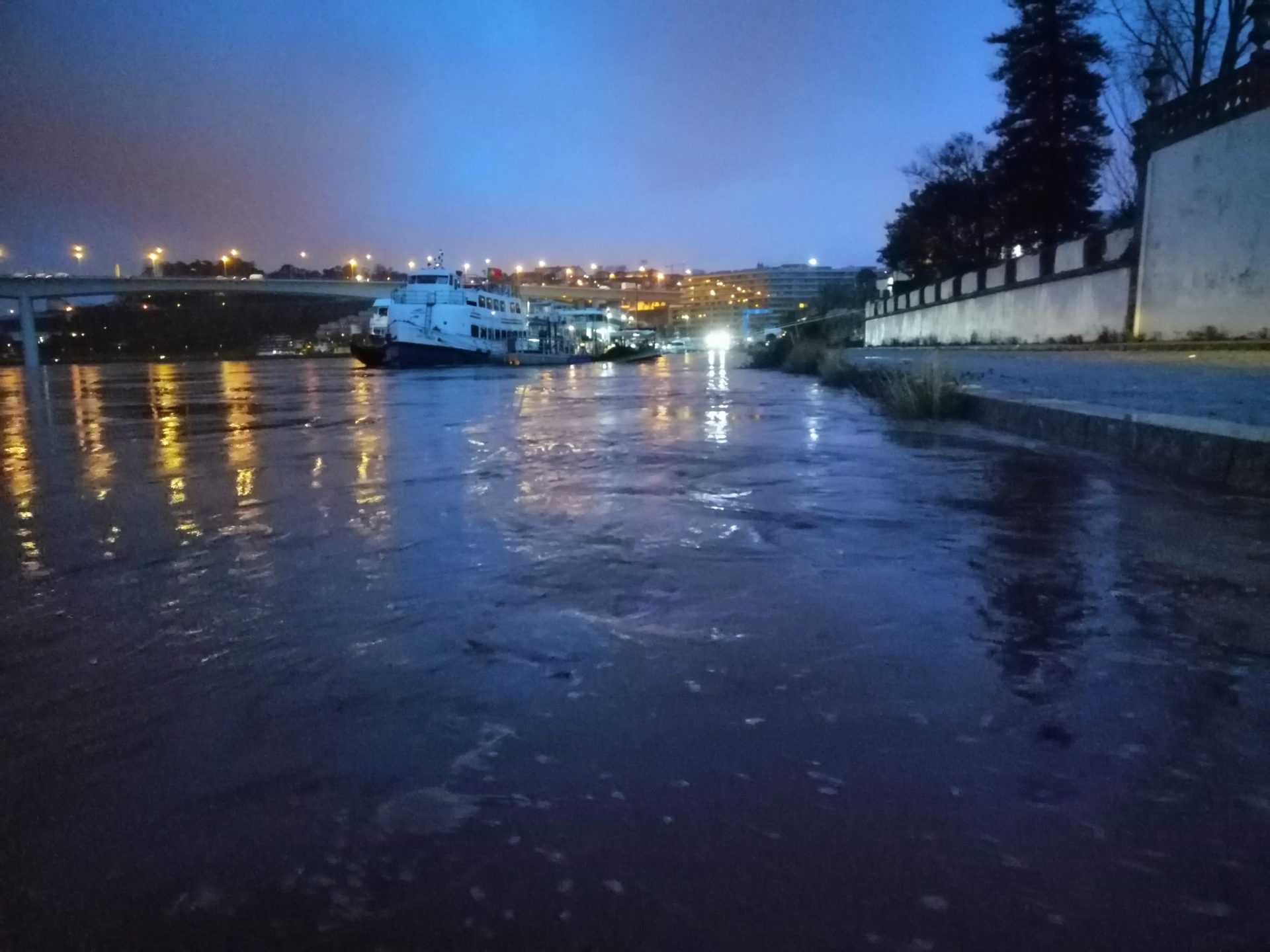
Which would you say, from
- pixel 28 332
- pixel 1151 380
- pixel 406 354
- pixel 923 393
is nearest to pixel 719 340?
pixel 28 332

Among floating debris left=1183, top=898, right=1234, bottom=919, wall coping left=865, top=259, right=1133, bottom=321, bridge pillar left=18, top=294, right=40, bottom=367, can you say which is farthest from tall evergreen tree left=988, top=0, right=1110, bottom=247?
bridge pillar left=18, top=294, right=40, bottom=367

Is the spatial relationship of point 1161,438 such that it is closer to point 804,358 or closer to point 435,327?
point 804,358

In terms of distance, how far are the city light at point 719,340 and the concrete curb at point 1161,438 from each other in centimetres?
11680

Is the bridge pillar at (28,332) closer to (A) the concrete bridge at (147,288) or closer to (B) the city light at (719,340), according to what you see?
(A) the concrete bridge at (147,288)

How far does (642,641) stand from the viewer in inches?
154

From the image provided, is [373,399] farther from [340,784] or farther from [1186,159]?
[340,784]

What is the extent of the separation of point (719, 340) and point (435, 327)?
83.5m

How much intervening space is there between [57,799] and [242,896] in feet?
2.78

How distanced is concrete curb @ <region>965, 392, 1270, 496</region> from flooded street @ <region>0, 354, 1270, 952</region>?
0.48 meters

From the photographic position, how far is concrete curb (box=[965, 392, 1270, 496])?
6.64m

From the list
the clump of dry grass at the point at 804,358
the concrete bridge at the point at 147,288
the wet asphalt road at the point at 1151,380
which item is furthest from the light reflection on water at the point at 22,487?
the concrete bridge at the point at 147,288

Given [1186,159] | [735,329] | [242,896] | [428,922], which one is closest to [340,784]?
[242,896]

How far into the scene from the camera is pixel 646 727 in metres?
3.09

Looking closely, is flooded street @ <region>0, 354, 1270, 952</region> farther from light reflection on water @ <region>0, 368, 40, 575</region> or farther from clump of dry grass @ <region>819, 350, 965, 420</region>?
clump of dry grass @ <region>819, 350, 965, 420</region>
